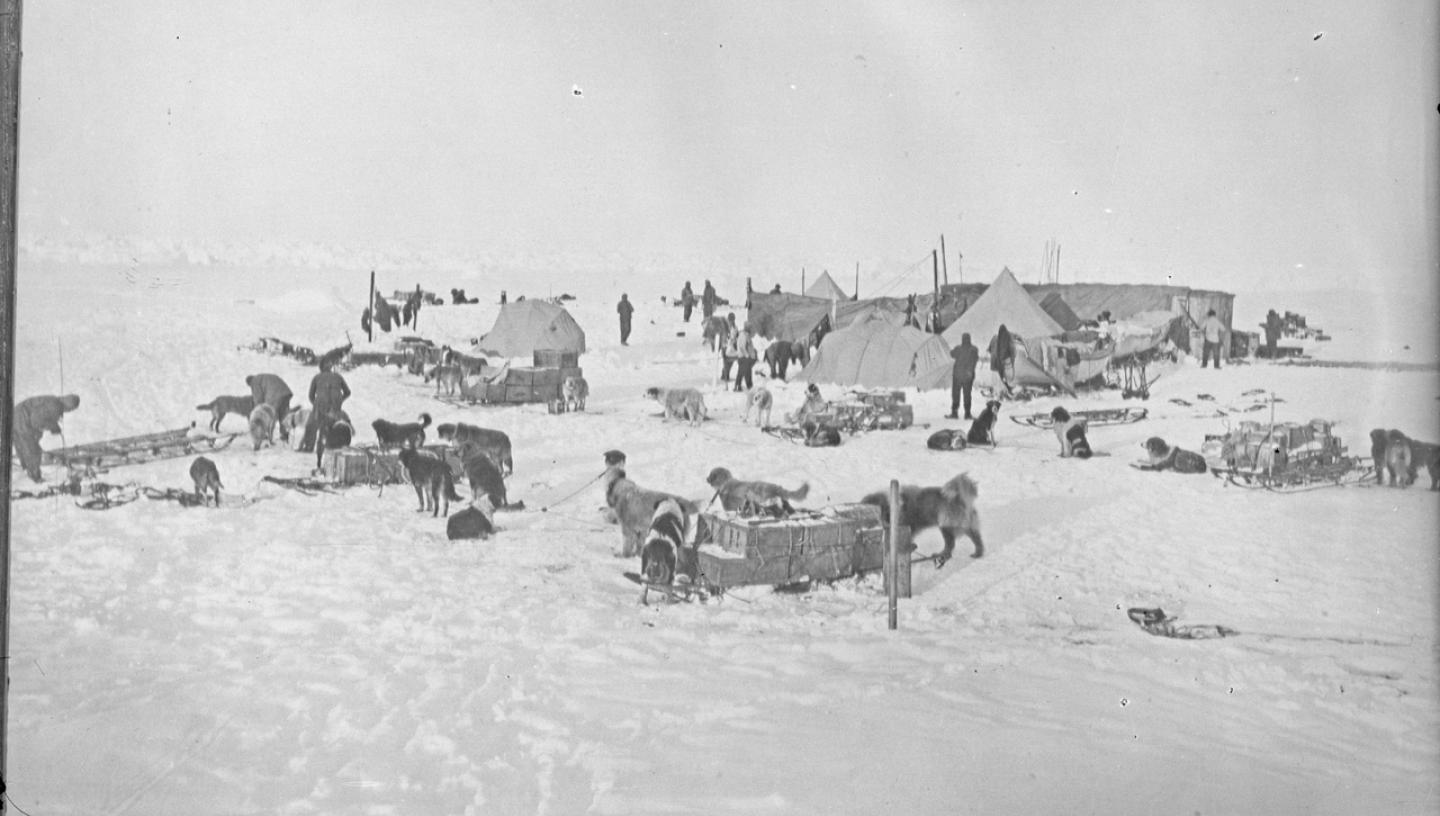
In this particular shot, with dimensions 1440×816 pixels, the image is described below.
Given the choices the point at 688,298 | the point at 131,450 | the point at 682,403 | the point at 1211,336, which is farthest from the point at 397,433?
the point at 1211,336

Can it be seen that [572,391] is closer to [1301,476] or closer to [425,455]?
[425,455]

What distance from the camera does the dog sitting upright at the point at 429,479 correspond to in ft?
10.5

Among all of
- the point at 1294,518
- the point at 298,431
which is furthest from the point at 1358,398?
the point at 298,431

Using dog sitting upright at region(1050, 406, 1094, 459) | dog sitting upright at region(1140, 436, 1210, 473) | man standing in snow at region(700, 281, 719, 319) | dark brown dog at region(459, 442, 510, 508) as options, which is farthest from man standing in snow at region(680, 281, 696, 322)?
dog sitting upright at region(1140, 436, 1210, 473)

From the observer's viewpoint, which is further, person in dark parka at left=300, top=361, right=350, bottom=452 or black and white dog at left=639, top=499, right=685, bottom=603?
person in dark parka at left=300, top=361, right=350, bottom=452

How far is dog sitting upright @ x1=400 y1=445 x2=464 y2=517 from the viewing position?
3.21 metres

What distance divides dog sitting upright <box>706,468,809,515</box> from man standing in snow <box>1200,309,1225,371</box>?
1.35 m

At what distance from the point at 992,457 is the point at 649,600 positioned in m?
1.16

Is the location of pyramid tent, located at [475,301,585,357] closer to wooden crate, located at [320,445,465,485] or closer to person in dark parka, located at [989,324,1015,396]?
wooden crate, located at [320,445,465,485]

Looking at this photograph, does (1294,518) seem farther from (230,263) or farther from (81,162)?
(81,162)

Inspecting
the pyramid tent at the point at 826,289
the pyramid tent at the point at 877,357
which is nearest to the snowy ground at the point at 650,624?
the pyramid tent at the point at 877,357

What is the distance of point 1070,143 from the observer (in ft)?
10.7

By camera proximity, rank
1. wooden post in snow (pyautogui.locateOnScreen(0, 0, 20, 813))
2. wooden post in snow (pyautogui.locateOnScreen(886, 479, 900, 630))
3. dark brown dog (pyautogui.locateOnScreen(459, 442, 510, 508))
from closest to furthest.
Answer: wooden post in snow (pyautogui.locateOnScreen(886, 479, 900, 630)) → wooden post in snow (pyautogui.locateOnScreen(0, 0, 20, 813)) → dark brown dog (pyautogui.locateOnScreen(459, 442, 510, 508))

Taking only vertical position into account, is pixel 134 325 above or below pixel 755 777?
above
